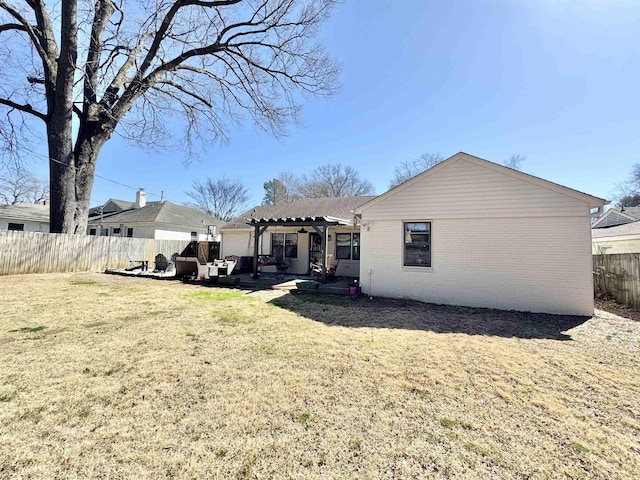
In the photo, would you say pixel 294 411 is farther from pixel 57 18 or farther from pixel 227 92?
pixel 57 18

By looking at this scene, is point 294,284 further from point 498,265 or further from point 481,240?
point 498,265

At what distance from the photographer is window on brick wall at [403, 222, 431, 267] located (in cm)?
865

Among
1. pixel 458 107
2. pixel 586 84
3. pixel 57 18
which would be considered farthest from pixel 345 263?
pixel 57 18

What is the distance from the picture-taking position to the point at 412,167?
34.5 metres

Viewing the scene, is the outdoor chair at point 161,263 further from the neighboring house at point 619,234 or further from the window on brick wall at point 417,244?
the neighboring house at point 619,234

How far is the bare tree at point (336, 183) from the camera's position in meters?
34.6

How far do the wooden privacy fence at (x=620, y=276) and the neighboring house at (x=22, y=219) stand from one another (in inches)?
1322

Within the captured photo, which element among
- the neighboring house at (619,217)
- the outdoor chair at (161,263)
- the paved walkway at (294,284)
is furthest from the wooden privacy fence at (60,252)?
the neighboring house at (619,217)

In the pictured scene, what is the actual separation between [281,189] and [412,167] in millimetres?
16813

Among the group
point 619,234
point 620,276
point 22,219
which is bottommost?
point 620,276

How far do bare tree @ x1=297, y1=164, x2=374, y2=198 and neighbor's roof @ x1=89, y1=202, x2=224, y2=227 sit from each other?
12953 millimetres

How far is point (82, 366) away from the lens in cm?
366

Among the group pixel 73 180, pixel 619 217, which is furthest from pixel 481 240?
pixel 619 217

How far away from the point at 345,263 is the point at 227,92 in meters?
10.7
